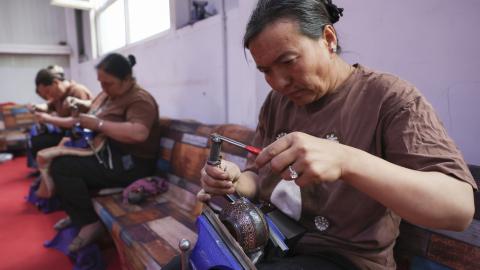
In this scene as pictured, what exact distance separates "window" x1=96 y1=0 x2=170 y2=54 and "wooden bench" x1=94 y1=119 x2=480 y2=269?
139cm

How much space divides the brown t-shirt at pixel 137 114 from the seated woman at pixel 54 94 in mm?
1214

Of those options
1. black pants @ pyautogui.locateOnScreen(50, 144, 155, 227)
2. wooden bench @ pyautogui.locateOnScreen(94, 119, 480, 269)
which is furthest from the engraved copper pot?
black pants @ pyautogui.locateOnScreen(50, 144, 155, 227)

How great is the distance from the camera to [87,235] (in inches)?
82.2

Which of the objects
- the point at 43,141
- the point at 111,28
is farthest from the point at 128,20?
the point at 43,141

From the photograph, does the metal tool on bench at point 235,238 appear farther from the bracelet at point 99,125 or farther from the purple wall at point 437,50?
the bracelet at point 99,125

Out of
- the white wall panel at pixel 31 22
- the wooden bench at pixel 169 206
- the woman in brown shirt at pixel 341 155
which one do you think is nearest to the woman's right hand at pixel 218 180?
the woman in brown shirt at pixel 341 155

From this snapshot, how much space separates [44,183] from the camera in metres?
2.37

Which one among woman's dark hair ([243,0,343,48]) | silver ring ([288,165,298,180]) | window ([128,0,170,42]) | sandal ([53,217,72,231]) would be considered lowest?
sandal ([53,217,72,231])

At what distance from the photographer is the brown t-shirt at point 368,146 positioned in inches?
26.5

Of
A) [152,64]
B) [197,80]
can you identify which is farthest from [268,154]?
[152,64]

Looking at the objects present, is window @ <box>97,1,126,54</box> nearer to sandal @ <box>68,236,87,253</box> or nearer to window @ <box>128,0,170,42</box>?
window @ <box>128,0,170,42</box>

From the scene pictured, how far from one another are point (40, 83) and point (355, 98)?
3.69 m

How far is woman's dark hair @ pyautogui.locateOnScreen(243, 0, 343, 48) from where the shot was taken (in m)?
0.81

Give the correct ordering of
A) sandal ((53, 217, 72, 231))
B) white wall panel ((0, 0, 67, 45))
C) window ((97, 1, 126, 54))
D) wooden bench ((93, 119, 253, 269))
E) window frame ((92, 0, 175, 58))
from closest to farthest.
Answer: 1. wooden bench ((93, 119, 253, 269))
2. sandal ((53, 217, 72, 231))
3. window frame ((92, 0, 175, 58))
4. window ((97, 1, 126, 54))
5. white wall panel ((0, 0, 67, 45))
